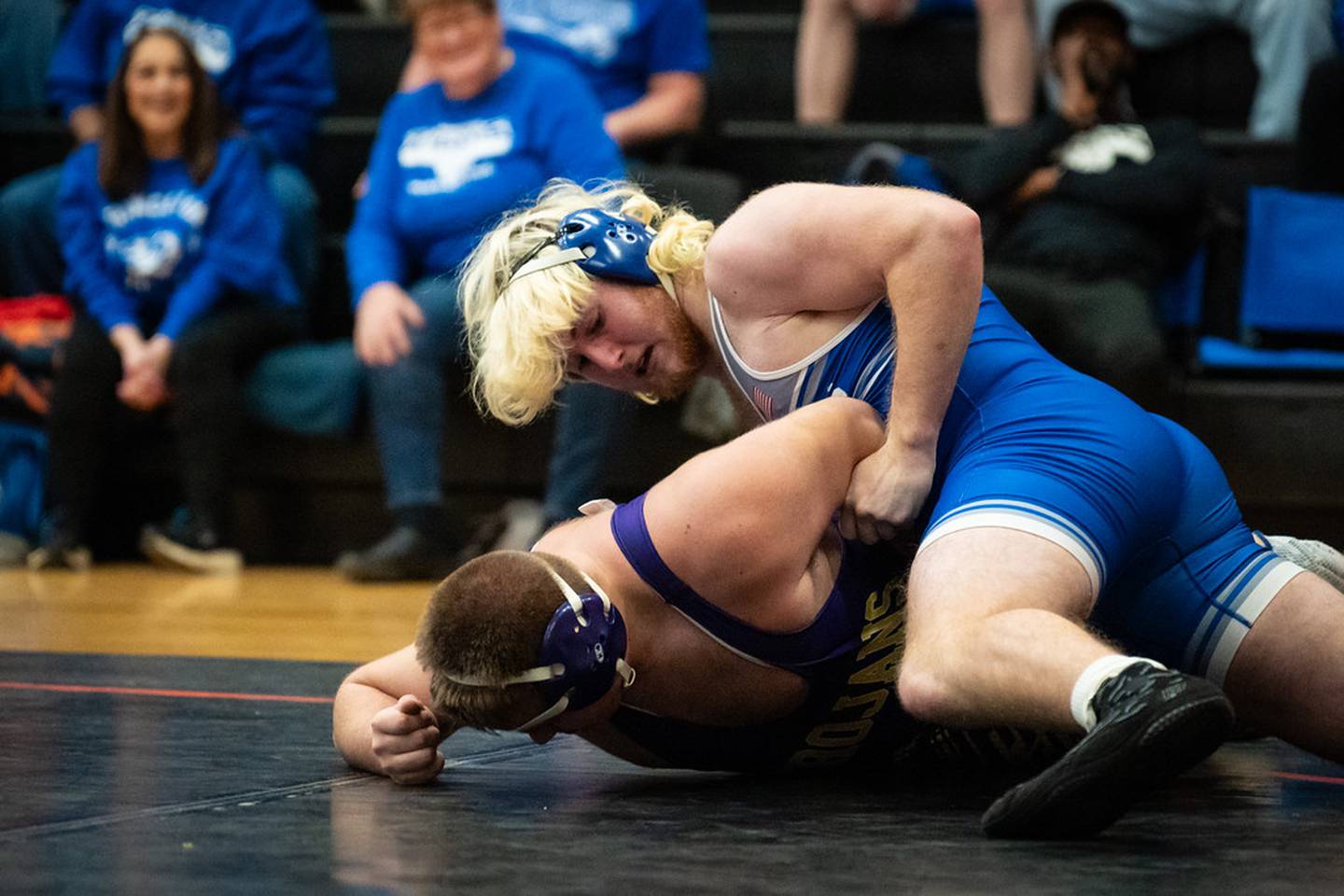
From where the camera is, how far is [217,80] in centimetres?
525

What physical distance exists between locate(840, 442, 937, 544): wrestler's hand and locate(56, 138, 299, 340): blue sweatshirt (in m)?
3.06

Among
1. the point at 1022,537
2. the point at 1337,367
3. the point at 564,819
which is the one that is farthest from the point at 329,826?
the point at 1337,367

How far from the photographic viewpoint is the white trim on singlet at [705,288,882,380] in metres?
2.25

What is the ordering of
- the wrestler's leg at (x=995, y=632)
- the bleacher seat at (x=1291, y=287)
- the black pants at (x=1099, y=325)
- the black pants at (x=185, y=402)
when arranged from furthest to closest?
the black pants at (x=185, y=402) < the bleacher seat at (x=1291, y=287) < the black pants at (x=1099, y=325) < the wrestler's leg at (x=995, y=632)

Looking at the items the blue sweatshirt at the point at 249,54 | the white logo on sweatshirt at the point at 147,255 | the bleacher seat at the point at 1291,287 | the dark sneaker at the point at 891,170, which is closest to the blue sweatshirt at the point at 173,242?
the white logo on sweatshirt at the point at 147,255

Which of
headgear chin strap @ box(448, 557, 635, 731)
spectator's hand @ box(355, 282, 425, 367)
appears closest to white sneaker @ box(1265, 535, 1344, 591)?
headgear chin strap @ box(448, 557, 635, 731)

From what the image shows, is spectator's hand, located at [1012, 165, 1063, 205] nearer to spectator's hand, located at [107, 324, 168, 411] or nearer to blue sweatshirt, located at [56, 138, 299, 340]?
blue sweatshirt, located at [56, 138, 299, 340]

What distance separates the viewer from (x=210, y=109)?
16.1ft

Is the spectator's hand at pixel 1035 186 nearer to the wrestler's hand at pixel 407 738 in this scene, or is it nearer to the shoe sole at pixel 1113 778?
the wrestler's hand at pixel 407 738

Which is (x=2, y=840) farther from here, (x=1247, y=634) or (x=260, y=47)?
(x=260, y=47)

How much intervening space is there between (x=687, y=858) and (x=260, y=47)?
4.00 metres

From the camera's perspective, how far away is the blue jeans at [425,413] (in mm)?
4367

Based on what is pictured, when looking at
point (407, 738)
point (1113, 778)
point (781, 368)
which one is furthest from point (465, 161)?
point (1113, 778)

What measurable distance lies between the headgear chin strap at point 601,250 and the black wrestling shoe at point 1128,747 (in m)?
0.88
